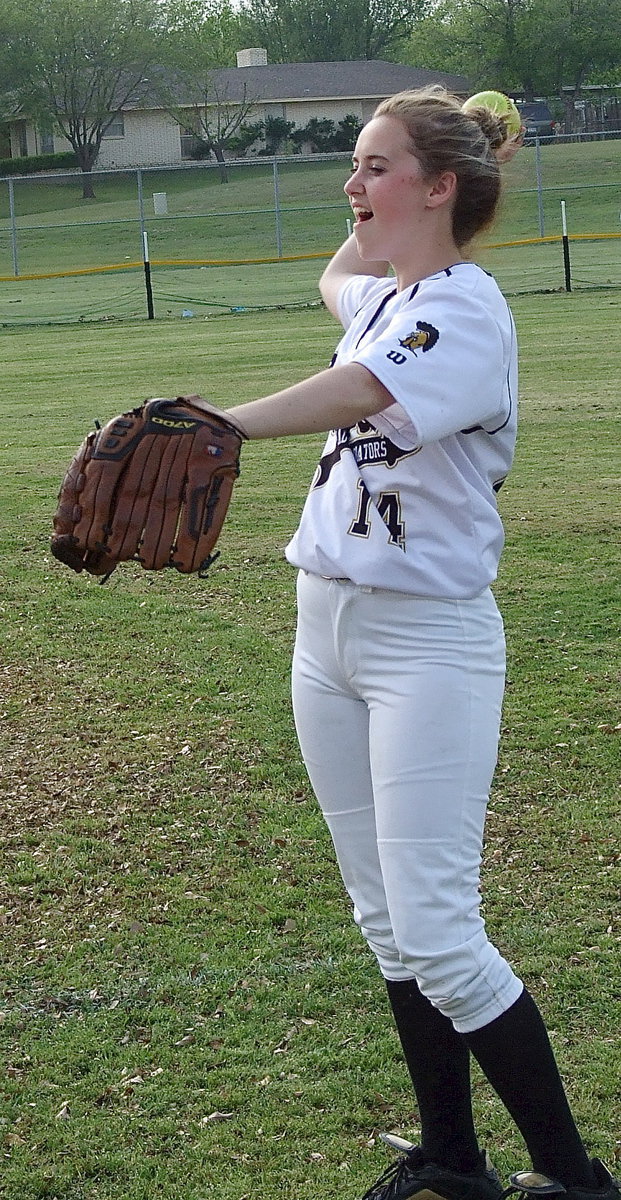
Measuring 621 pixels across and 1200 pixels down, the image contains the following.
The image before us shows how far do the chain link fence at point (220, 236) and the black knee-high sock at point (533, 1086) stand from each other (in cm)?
2369

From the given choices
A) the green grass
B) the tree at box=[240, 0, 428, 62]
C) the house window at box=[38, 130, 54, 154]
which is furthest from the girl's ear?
the tree at box=[240, 0, 428, 62]

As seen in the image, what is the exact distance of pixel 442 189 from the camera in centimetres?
248

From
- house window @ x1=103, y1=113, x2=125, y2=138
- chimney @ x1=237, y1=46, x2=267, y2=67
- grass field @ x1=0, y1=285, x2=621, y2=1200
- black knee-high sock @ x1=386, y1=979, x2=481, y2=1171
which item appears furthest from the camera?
chimney @ x1=237, y1=46, x2=267, y2=67

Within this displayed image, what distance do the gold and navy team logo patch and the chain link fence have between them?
2346 centimetres

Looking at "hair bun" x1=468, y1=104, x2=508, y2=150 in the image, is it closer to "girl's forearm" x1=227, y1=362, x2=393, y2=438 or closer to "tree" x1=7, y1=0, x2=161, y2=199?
"girl's forearm" x1=227, y1=362, x2=393, y2=438

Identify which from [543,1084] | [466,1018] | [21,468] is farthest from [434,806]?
[21,468]

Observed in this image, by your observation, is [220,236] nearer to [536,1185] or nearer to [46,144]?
[46,144]

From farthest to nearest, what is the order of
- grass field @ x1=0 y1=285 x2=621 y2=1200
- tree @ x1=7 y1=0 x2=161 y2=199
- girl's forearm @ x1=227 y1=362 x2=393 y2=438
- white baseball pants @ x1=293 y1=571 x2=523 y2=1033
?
tree @ x1=7 y1=0 x2=161 y2=199 → grass field @ x1=0 y1=285 x2=621 y2=1200 → white baseball pants @ x1=293 y1=571 x2=523 y2=1033 → girl's forearm @ x1=227 y1=362 x2=393 y2=438

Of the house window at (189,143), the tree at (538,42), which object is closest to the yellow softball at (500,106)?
the house window at (189,143)

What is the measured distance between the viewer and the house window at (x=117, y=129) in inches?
2466

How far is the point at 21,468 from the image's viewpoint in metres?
11.3

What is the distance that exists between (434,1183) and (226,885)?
1761 millimetres

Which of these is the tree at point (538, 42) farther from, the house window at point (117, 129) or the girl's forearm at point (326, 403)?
the girl's forearm at point (326, 403)

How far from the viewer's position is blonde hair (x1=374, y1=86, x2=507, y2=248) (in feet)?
8.08
